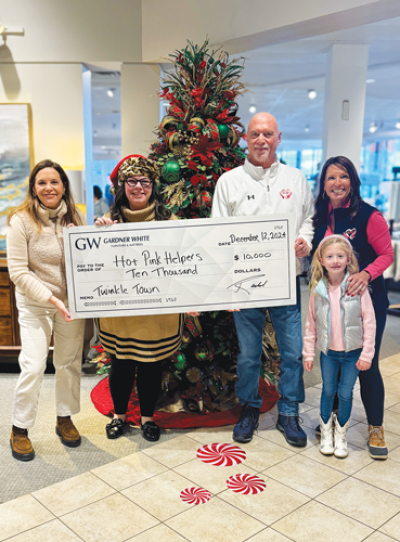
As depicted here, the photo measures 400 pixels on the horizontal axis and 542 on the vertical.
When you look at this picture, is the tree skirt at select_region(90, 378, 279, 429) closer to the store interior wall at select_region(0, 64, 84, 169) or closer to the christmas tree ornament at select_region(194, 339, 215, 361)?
the christmas tree ornament at select_region(194, 339, 215, 361)

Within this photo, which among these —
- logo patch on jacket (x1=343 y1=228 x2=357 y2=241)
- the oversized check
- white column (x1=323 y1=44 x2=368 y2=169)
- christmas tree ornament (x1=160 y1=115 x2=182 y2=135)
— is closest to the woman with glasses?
→ the oversized check

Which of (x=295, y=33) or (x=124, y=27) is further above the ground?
(x=124, y=27)

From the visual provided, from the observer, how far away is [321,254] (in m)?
2.49

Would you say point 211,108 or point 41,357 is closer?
point 41,357

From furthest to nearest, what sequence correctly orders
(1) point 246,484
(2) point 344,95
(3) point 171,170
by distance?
1. (2) point 344,95
2. (3) point 171,170
3. (1) point 246,484

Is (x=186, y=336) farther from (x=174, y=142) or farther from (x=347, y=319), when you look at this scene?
(x=174, y=142)

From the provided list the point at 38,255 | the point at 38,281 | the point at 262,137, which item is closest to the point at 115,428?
the point at 38,281

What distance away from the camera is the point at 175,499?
2221mm

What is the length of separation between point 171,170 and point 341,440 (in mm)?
1766

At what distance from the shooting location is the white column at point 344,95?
20.3 feet

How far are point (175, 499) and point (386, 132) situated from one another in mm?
15094

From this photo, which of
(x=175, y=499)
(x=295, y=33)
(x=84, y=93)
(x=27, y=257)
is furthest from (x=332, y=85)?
(x=175, y=499)

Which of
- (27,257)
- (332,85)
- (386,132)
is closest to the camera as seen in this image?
(27,257)

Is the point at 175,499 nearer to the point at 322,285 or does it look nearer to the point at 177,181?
the point at 322,285
